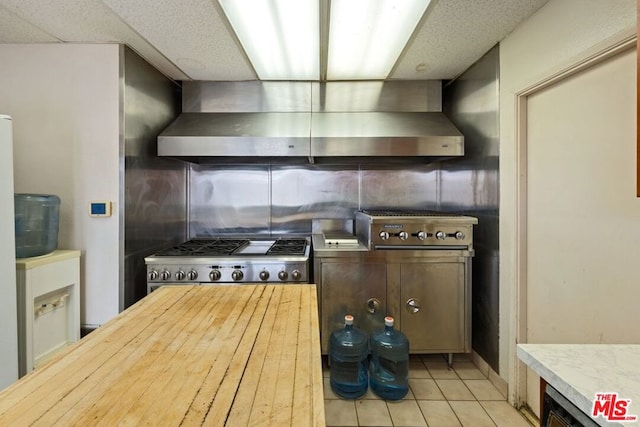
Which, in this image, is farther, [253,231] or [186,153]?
[253,231]

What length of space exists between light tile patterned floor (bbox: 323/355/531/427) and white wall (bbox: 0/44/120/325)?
1.64 metres

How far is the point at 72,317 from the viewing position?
1895 millimetres

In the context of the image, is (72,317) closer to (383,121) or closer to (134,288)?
(134,288)

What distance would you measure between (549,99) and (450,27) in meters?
0.69

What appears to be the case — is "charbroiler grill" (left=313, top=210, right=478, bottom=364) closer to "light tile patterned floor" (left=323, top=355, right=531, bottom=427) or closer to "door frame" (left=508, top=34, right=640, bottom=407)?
"light tile patterned floor" (left=323, top=355, right=531, bottom=427)

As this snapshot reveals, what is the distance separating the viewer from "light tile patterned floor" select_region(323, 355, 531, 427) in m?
1.72

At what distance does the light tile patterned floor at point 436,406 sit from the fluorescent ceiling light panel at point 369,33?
7.52 feet

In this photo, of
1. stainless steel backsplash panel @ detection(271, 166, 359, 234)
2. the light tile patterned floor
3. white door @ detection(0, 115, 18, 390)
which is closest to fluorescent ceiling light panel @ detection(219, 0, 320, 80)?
stainless steel backsplash panel @ detection(271, 166, 359, 234)

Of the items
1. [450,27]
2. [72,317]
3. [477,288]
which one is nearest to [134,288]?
[72,317]

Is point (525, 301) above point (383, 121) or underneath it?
underneath

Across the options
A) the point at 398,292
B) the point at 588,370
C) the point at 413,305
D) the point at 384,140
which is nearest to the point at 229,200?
the point at 384,140

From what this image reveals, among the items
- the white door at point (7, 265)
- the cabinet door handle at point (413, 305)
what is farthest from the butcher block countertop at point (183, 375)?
the cabinet door handle at point (413, 305)

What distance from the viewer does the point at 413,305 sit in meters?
2.17

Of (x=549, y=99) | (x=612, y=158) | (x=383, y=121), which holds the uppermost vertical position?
(x=383, y=121)
